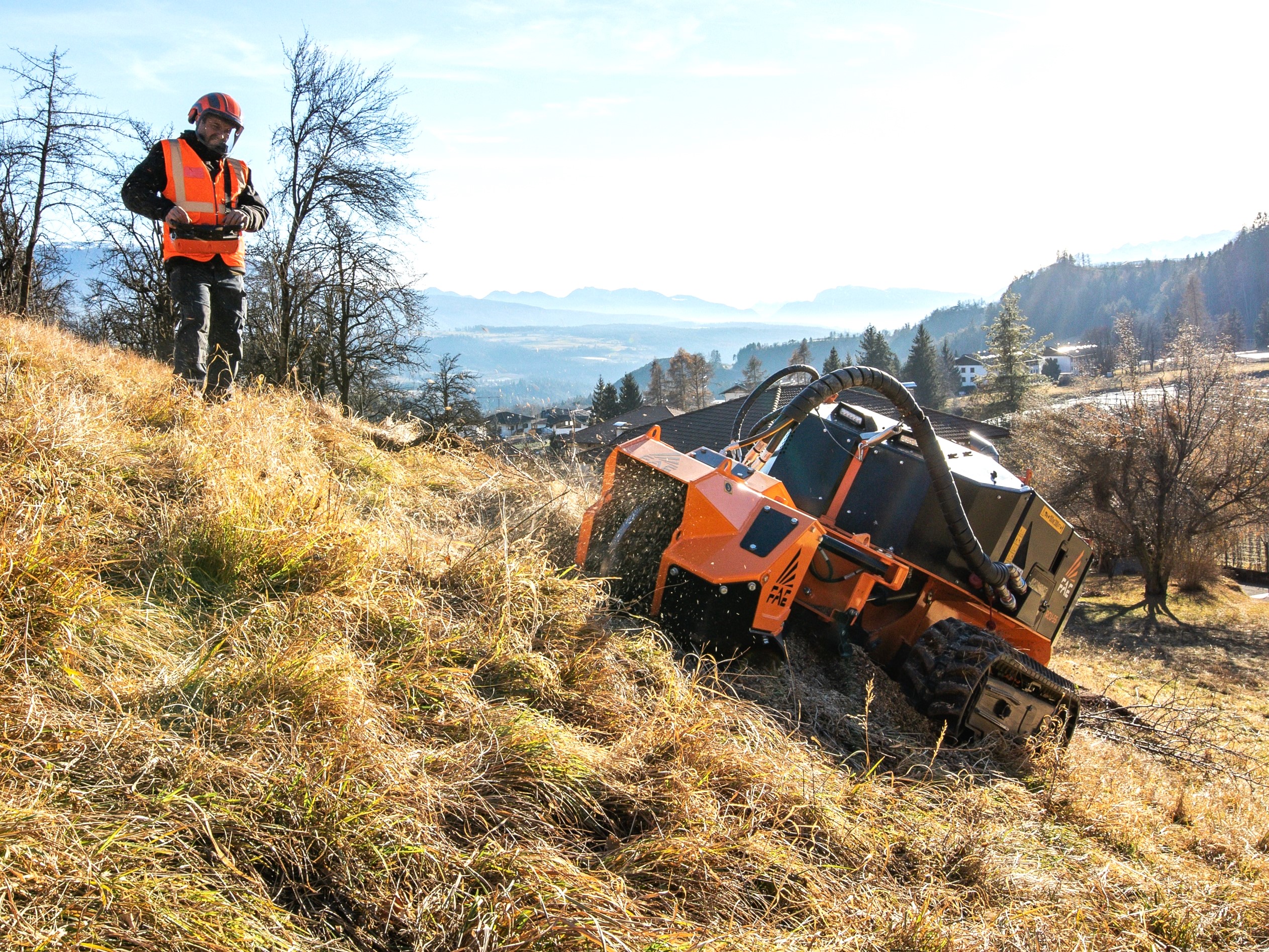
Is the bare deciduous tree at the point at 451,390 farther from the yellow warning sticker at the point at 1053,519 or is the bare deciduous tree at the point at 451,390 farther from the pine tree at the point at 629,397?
the pine tree at the point at 629,397

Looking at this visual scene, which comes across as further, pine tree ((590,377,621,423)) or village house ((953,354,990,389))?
village house ((953,354,990,389))

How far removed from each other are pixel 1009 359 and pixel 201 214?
60.6 metres

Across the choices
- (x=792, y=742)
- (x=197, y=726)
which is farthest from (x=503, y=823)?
(x=792, y=742)

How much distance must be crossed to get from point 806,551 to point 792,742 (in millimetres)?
1128

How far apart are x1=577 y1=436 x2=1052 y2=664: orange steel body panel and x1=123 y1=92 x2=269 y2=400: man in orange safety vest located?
3.04 meters

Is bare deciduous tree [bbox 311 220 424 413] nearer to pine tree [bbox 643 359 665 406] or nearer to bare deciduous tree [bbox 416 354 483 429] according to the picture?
bare deciduous tree [bbox 416 354 483 429]

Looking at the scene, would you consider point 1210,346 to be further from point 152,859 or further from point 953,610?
point 152,859

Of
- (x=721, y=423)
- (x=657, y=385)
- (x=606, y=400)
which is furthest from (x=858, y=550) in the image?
(x=657, y=385)

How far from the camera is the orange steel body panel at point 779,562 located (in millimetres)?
4406

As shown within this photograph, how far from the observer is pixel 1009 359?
189 feet

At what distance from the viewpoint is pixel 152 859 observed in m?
2.04

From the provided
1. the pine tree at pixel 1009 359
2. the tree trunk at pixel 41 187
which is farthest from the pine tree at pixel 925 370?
the tree trunk at pixel 41 187

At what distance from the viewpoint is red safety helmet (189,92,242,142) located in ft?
17.8

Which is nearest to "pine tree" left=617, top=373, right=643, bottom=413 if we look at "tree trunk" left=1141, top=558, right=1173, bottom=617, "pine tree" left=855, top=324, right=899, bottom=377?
"pine tree" left=855, top=324, right=899, bottom=377
